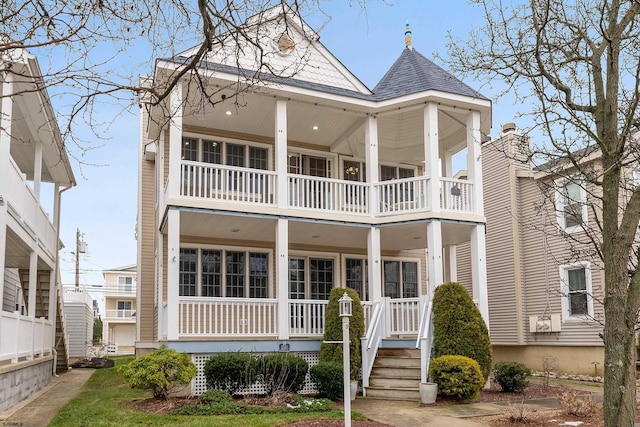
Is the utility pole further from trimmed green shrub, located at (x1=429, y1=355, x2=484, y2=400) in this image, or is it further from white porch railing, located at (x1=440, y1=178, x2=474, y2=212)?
trimmed green shrub, located at (x1=429, y1=355, x2=484, y2=400)

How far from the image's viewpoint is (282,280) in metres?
14.0

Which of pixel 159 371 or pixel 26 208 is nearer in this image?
pixel 159 371

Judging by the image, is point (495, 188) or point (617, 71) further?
point (495, 188)

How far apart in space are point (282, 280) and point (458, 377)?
14.3 feet

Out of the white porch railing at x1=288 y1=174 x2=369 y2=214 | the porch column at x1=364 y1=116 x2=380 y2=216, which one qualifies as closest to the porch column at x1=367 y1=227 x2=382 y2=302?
the porch column at x1=364 y1=116 x2=380 y2=216

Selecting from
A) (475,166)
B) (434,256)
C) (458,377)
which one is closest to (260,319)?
(434,256)

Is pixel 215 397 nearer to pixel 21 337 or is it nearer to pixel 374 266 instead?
pixel 21 337

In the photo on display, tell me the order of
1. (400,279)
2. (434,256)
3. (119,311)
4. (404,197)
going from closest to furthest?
(434,256), (404,197), (400,279), (119,311)

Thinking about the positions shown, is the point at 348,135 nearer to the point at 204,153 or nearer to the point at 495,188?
the point at 204,153

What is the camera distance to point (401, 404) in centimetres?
1184

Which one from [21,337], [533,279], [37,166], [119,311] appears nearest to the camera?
[21,337]

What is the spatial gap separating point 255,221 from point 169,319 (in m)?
3.19

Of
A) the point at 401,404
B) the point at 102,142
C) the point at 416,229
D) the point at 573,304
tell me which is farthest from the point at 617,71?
the point at 573,304

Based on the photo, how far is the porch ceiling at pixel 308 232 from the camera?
14.6m
